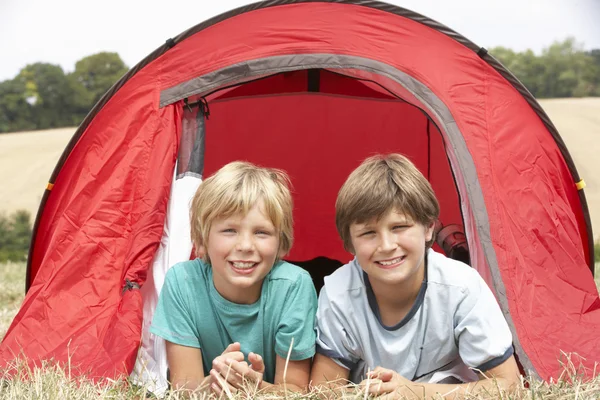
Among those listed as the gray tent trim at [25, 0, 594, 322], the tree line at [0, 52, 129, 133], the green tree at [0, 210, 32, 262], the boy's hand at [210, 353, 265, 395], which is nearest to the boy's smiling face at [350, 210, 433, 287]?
the boy's hand at [210, 353, 265, 395]

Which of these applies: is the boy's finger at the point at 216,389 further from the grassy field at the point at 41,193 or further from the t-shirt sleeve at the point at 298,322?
the t-shirt sleeve at the point at 298,322

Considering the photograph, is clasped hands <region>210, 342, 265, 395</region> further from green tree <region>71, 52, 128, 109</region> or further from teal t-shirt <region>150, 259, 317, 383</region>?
green tree <region>71, 52, 128, 109</region>

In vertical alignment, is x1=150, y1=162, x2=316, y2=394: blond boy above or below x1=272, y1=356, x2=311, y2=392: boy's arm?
above

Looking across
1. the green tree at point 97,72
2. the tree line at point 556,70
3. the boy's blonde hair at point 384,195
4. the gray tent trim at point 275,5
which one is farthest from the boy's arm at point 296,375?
the tree line at point 556,70

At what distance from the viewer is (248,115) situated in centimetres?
318

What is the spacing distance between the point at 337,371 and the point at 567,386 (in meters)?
0.56

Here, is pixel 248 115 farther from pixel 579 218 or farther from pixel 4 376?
pixel 4 376

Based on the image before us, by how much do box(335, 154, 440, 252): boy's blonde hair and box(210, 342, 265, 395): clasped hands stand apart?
0.40m

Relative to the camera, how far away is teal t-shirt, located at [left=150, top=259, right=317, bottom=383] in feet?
5.43

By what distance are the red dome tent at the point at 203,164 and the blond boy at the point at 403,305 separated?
228mm

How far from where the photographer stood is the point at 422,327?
1.57 m

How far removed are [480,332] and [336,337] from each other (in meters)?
0.35

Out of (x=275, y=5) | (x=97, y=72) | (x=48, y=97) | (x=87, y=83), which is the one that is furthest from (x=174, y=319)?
(x=97, y=72)

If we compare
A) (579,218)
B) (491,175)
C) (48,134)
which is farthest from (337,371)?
(48,134)
